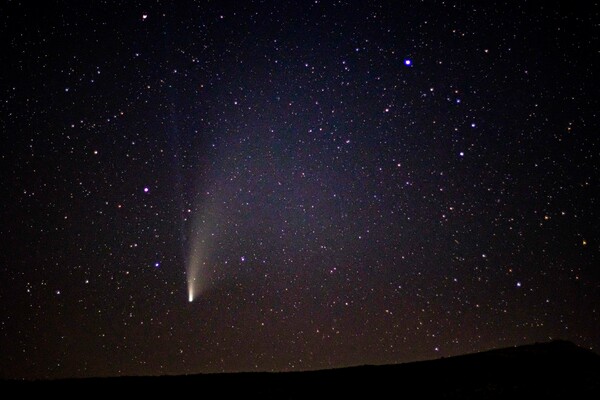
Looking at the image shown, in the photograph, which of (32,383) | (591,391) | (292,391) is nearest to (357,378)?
(292,391)

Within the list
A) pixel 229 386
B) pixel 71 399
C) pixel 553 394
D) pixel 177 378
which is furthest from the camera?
pixel 177 378

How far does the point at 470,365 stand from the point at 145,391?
4.10m

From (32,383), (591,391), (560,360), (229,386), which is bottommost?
(591,391)

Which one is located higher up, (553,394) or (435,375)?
(435,375)

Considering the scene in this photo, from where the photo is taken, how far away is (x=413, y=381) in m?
4.99

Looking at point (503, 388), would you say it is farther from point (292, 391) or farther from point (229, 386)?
point (229, 386)

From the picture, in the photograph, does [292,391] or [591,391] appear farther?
[292,391]

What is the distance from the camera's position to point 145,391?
498cm

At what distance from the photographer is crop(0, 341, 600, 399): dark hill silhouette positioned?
15.0 ft

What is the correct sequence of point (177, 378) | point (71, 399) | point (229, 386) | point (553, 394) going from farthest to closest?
point (177, 378) < point (229, 386) < point (71, 399) < point (553, 394)

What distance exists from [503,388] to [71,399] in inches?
192

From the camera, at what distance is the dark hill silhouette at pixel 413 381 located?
4.56m

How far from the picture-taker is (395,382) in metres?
5.00

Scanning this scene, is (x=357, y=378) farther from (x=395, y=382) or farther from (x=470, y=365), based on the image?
(x=470, y=365)
